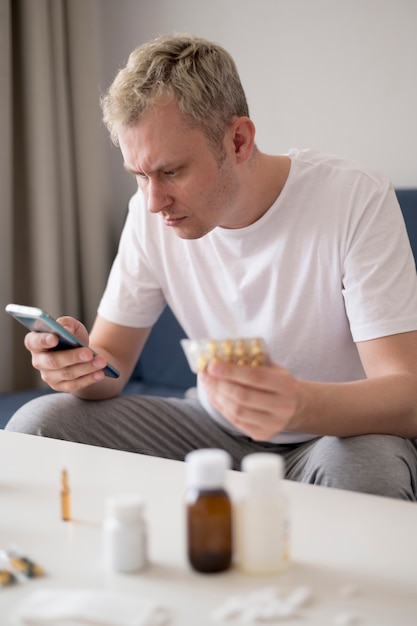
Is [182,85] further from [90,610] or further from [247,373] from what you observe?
[90,610]

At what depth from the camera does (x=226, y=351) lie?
939 millimetres

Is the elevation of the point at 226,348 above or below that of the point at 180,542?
above

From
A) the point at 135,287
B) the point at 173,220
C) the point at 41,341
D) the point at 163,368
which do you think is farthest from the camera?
the point at 163,368

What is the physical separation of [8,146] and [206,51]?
1.35m

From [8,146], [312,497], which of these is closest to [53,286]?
[8,146]

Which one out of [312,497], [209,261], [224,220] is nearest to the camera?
[312,497]

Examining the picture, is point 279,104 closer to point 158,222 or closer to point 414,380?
point 158,222

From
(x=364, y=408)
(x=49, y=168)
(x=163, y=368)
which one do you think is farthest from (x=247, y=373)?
(x=49, y=168)

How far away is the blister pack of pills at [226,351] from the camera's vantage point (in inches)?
36.9

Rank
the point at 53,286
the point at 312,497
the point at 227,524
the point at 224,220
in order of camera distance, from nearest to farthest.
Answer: the point at 227,524 → the point at 312,497 → the point at 224,220 → the point at 53,286

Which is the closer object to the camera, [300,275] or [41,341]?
[41,341]

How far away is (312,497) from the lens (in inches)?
41.5

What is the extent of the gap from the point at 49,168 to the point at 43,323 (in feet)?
5.40

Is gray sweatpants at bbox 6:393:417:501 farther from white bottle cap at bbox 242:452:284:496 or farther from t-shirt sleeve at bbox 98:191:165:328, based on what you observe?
white bottle cap at bbox 242:452:284:496
